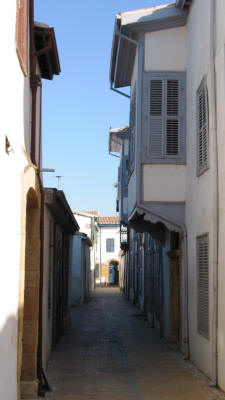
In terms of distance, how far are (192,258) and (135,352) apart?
9.58 ft

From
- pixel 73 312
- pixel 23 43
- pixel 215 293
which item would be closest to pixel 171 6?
pixel 23 43

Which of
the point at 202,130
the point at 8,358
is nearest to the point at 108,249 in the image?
the point at 202,130

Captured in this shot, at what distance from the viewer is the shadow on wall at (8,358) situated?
20.4 ft

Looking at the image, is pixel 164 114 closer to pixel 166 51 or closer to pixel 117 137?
pixel 166 51

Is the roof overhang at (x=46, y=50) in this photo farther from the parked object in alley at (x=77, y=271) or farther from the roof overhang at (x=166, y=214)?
the parked object in alley at (x=77, y=271)

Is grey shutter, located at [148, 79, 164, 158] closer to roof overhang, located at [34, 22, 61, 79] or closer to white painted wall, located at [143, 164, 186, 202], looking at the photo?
white painted wall, located at [143, 164, 186, 202]

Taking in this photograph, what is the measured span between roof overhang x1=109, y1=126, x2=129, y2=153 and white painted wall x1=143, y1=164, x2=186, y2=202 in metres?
17.8

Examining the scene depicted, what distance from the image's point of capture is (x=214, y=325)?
9.57 metres

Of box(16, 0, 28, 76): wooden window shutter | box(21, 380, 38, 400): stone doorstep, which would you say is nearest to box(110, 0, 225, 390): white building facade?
box(21, 380, 38, 400): stone doorstep

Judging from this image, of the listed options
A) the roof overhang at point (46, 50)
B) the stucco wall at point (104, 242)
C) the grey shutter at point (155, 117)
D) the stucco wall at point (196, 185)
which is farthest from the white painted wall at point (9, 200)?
the stucco wall at point (104, 242)

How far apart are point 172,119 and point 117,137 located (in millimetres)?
19751

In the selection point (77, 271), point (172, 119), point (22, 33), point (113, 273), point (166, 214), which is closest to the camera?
point (22, 33)

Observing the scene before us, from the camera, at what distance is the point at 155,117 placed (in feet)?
42.8

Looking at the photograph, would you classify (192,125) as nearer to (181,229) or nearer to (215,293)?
(181,229)
